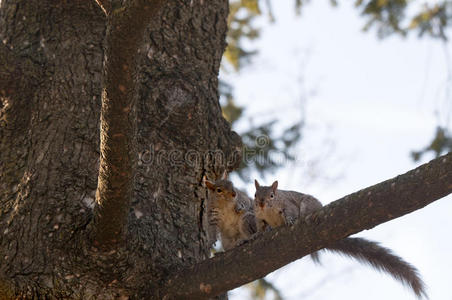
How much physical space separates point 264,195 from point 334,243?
77cm

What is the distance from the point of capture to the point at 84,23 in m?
3.68

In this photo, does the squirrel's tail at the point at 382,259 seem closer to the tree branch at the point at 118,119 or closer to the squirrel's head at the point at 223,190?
the squirrel's head at the point at 223,190

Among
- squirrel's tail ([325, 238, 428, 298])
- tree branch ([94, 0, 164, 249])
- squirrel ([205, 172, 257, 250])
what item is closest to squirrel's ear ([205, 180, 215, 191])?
squirrel ([205, 172, 257, 250])

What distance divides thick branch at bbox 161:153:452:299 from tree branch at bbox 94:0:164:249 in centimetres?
42

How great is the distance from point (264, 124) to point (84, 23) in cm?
288

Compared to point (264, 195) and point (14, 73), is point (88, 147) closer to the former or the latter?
point (14, 73)

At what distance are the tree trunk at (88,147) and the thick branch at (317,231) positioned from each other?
27cm

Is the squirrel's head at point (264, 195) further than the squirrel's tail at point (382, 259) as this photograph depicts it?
Yes

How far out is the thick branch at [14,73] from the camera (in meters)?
3.29

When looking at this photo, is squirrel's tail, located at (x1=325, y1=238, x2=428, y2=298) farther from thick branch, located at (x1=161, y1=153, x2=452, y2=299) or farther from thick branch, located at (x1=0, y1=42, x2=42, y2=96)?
thick branch, located at (x1=0, y1=42, x2=42, y2=96)

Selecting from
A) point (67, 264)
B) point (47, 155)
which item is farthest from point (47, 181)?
point (67, 264)

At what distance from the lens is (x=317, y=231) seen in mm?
2469
